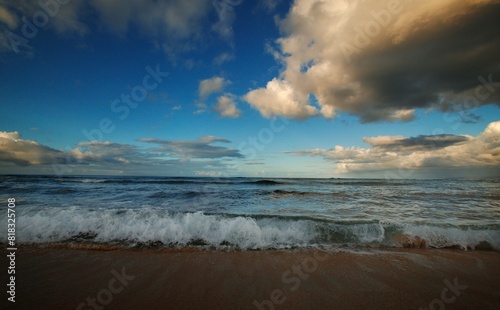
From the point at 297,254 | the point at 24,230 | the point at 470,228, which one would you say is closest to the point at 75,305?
the point at 297,254

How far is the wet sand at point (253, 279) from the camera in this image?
304cm

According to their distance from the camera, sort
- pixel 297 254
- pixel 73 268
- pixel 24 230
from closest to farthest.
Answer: pixel 73 268
pixel 297 254
pixel 24 230

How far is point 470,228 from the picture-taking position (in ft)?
21.0

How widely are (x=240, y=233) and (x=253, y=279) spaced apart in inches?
92.1

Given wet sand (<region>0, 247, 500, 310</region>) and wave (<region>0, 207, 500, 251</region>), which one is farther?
wave (<region>0, 207, 500, 251</region>)

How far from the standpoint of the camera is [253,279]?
3693mm

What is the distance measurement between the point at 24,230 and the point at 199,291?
6.25m

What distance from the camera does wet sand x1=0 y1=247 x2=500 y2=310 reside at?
120 inches

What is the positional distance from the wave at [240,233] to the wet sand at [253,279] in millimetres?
631

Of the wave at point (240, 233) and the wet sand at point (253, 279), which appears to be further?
the wave at point (240, 233)

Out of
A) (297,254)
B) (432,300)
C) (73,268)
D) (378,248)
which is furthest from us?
(378,248)

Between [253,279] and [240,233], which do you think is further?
[240,233]

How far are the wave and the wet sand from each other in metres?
0.63

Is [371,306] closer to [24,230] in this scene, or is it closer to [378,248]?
[378,248]
